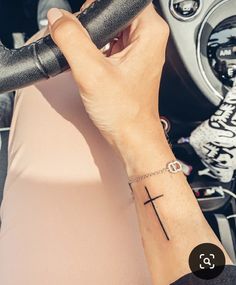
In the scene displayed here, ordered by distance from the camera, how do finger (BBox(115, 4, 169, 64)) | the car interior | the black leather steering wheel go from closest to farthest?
the black leather steering wheel < finger (BBox(115, 4, 169, 64)) < the car interior

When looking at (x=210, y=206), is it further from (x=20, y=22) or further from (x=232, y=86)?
(x=20, y=22)

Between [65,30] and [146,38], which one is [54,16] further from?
[146,38]

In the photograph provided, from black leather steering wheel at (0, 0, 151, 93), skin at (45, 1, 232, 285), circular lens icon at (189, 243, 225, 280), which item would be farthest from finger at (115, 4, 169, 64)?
circular lens icon at (189, 243, 225, 280)

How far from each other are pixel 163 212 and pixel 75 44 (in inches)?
11.8

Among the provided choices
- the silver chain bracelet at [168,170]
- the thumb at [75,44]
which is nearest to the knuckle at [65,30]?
the thumb at [75,44]

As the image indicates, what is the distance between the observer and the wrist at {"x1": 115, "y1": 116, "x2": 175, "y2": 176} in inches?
28.9

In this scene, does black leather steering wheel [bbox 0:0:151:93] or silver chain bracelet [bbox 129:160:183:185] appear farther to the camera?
silver chain bracelet [bbox 129:160:183:185]

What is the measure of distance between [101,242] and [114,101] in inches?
A: 10.0

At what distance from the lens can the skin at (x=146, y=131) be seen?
0.67m

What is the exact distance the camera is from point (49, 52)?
2.01 feet

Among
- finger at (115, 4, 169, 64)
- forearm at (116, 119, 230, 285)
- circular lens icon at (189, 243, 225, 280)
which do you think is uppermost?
finger at (115, 4, 169, 64)

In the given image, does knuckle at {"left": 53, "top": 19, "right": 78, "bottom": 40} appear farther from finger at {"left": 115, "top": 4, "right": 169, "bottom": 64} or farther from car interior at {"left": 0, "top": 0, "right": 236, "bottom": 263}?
car interior at {"left": 0, "top": 0, "right": 236, "bottom": 263}

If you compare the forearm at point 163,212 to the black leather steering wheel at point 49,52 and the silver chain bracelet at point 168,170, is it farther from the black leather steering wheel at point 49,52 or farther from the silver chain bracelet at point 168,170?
the black leather steering wheel at point 49,52

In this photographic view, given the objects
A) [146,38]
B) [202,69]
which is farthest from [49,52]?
[202,69]
